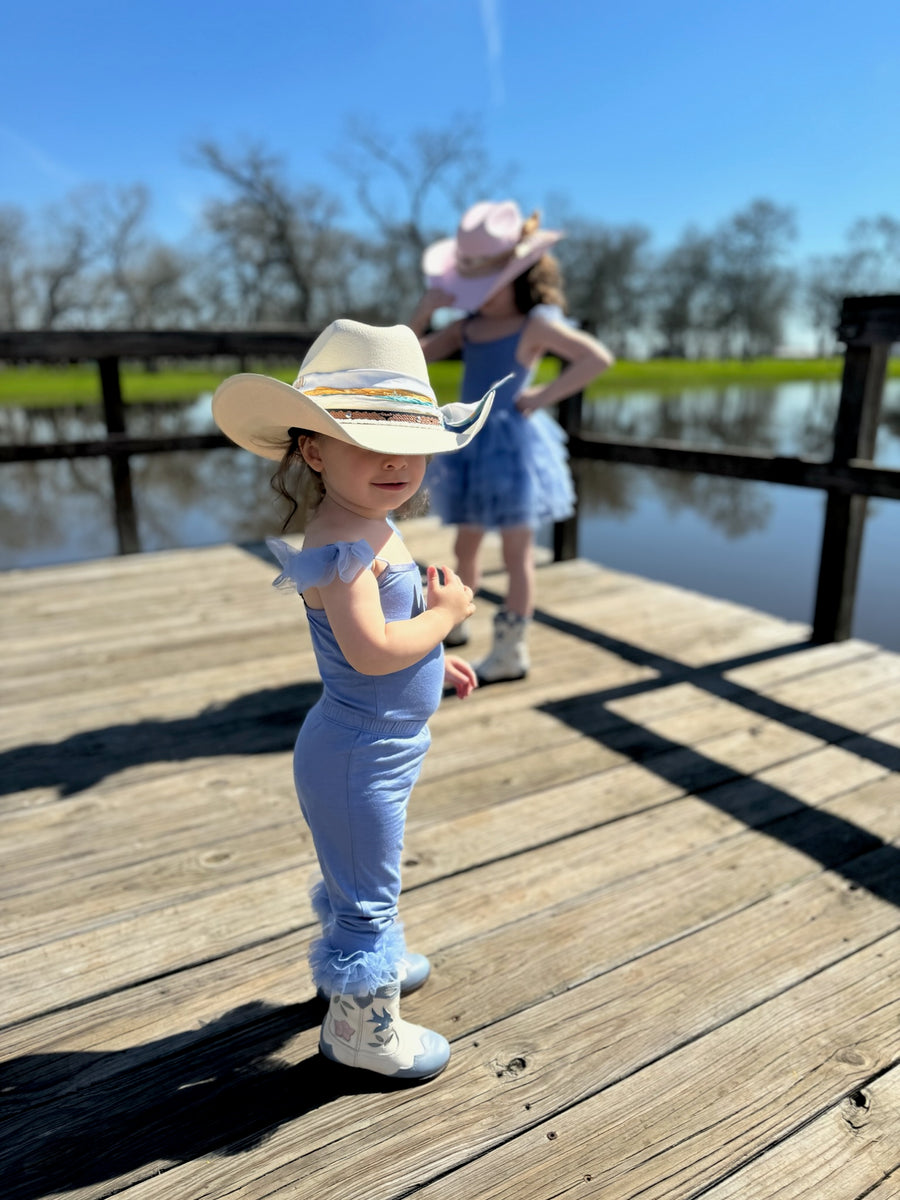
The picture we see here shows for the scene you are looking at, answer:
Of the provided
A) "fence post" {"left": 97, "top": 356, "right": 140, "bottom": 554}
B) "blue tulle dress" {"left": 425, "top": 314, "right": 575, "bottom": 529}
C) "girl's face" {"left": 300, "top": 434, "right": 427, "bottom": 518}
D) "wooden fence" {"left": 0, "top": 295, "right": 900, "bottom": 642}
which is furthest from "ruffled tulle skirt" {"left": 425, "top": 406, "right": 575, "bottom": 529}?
"fence post" {"left": 97, "top": 356, "right": 140, "bottom": 554}

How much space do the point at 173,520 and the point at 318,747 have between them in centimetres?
1011

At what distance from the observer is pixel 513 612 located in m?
3.05

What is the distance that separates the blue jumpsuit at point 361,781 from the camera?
4.29 ft

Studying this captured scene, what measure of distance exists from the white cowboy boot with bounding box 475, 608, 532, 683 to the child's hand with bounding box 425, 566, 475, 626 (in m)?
1.72

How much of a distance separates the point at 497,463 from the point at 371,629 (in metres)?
1.81

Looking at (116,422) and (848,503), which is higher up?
(116,422)

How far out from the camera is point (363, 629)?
1208 mm

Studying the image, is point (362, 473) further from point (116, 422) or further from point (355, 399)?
point (116, 422)

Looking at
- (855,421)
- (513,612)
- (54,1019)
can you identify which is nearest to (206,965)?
(54,1019)

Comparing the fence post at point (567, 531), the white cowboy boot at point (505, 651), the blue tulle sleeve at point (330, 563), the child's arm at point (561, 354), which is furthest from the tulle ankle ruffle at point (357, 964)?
the fence post at point (567, 531)

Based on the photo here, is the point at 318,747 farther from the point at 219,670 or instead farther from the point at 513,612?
the point at 219,670

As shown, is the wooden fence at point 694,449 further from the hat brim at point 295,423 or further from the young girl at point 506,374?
the hat brim at point 295,423

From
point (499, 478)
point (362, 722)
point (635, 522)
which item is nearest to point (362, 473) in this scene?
point (362, 722)

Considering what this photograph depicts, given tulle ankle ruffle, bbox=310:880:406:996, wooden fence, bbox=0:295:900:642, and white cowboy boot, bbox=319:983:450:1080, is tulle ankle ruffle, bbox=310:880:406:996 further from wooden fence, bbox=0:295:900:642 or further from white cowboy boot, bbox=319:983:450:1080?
wooden fence, bbox=0:295:900:642
